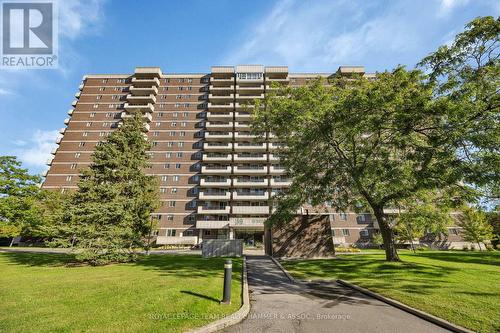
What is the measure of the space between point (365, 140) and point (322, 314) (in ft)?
44.6

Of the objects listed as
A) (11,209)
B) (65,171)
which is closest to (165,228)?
(11,209)

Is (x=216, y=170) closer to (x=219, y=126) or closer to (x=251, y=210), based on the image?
(x=219, y=126)

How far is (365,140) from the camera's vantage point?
16641 mm

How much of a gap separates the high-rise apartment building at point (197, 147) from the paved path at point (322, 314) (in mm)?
32716

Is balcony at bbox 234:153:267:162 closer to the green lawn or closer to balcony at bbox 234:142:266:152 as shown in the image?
balcony at bbox 234:142:266:152

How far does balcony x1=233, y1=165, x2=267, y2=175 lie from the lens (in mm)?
49000

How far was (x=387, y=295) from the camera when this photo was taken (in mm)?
7906

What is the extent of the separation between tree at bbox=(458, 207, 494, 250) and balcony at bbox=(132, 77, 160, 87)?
2756 inches

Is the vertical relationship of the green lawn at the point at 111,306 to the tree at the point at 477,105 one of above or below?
below

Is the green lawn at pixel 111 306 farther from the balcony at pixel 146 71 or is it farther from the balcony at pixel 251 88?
the balcony at pixel 146 71

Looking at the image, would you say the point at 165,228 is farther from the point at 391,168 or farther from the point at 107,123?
the point at 391,168

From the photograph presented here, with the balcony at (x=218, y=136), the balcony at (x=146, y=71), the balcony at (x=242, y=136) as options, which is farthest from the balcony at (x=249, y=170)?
the balcony at (x=146, y=71)

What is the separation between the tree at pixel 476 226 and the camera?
36.3m

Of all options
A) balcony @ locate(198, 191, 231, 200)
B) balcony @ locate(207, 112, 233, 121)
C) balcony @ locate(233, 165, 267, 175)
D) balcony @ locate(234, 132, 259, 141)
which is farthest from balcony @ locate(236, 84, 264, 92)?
balcony @ locate(198, 191, 231, 200)
